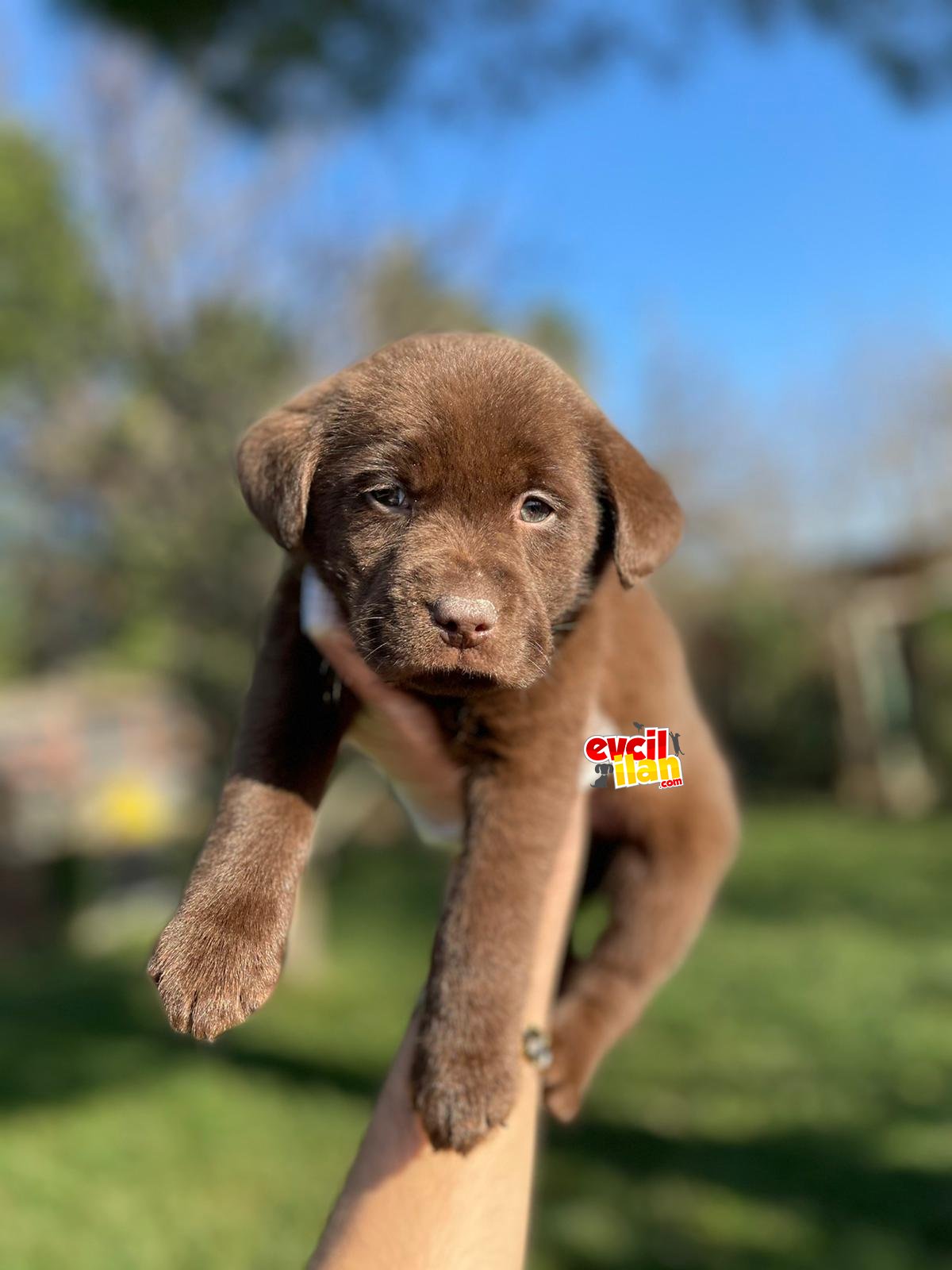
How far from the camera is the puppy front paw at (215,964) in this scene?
1.54 m

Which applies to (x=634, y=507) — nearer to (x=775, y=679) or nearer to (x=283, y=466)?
(x=283, y=466)

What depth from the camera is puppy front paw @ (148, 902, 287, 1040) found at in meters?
1.54

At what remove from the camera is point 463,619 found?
1441 mm

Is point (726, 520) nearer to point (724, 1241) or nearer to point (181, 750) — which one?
point (724, 1241)

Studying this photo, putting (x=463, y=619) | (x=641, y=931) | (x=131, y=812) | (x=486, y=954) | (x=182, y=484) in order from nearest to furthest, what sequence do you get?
(x=463, y=619) → (x=486, y=954) → (x=641, y=931) → (x=182, y=484) → (x=131, y=812)

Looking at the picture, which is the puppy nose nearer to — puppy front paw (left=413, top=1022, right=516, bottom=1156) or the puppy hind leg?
puppy front paw (left=413, top=1022, right=516, bottom=1156)

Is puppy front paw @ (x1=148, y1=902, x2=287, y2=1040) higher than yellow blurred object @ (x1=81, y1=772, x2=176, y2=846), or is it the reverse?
yellow blurred object @ (x1=81, y1=772, x2=176, y2=846)

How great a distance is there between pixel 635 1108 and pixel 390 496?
5863mm

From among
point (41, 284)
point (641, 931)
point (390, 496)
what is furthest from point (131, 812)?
point (390, 496)

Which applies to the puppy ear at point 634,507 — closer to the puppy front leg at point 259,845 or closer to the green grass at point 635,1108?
the puppy front leg at point 259,845

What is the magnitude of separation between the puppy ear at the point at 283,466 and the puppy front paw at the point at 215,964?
0.59 meters

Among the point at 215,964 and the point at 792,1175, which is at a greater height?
the point at 215,964

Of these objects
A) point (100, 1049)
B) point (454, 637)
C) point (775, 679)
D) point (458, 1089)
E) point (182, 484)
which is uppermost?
point (182, 484)

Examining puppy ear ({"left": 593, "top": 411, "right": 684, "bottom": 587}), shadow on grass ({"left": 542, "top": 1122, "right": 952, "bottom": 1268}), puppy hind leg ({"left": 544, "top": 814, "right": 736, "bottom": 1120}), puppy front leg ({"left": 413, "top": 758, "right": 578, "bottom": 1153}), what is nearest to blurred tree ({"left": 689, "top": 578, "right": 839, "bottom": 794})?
shadow on grass ({"left": 542, "top": 1122, "right": 952, "bottom": 1268})
